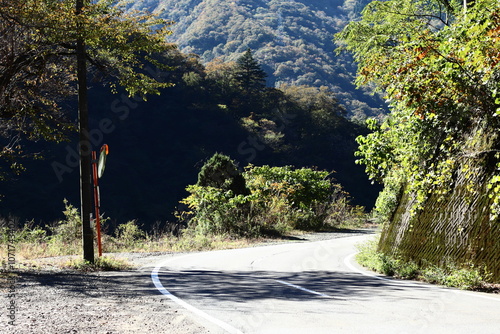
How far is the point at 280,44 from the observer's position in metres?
148

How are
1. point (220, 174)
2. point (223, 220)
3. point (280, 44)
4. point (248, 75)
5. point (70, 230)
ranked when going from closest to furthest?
1. point (70, 230)
2. point (223, 220)
3. point (220, 174)
4. point (248, 75)
5. point (280, 44)

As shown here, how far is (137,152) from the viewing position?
6850 cm

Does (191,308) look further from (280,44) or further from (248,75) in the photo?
(280,44)

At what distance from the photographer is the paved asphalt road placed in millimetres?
5844

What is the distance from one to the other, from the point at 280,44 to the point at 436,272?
14440cm

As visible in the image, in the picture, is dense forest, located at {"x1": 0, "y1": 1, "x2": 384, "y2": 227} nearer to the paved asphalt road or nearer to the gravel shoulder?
the paved asphalt road

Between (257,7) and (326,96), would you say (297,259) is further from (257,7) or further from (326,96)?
(257,7)

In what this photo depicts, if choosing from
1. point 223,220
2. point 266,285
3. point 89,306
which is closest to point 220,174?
point 223,220

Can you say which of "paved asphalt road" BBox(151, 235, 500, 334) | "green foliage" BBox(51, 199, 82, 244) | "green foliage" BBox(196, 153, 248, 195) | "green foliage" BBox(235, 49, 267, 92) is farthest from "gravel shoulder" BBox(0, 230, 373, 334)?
"green foliage" BBox(235, 49, 267, 92)

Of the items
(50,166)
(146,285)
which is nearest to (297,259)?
(146,285)

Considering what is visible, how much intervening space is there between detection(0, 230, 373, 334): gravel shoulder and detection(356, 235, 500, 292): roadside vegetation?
16.9 feet

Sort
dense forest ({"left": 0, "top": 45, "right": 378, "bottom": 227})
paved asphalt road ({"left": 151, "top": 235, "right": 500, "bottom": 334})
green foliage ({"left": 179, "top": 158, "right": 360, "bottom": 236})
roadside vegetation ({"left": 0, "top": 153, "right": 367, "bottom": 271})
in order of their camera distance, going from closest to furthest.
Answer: paved asphalt road ({"left": 151, "top": 235, "right": 500, "bottom": 334})
roadside vegetation ({"left": 0, "top": 153, "right": 367, "bottom": 271})
green foliage ({"left": 179, "top": 158, "right": 360, "bottom": 236})
dense forest ({"left": 0, "top": 45, "right": 378, "bottom": 227})

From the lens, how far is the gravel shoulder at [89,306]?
5785mm

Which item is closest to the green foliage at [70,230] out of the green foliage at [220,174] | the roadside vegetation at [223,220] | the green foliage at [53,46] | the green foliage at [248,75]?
the roadside vegetation at [223,220]
